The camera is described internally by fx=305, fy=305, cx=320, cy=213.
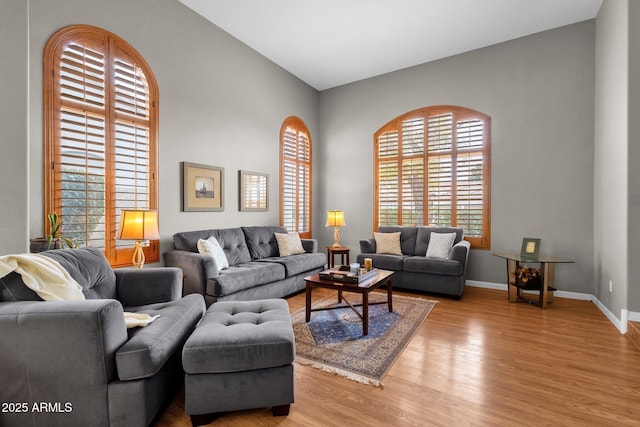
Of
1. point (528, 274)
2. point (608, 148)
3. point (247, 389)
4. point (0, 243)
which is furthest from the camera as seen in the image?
point (528, 274)

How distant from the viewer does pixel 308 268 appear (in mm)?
4305

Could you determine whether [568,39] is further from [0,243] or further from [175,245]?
[0,243]

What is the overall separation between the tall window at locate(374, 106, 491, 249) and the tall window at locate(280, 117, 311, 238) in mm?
1358

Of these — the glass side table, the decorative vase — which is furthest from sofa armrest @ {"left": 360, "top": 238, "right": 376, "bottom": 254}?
the decorative vase

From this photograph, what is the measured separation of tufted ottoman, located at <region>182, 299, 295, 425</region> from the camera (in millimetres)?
1623

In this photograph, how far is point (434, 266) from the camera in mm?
4023

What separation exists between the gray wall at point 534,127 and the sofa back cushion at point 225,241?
3.45 m

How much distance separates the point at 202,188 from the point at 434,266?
323 centimetres

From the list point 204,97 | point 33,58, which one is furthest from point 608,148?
point 33,58

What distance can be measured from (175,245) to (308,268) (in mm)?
1745

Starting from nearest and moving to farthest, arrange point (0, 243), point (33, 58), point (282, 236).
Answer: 1. point (0, 243)
2. point (33, 58)
3. point (282, 236)

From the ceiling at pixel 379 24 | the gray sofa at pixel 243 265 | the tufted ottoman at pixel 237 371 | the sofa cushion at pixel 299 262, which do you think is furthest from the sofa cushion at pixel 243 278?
the ceiling at pixel 379 24

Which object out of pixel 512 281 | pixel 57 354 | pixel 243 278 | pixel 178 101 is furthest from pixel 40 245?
pixel 512 281

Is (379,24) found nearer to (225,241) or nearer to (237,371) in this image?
(225,241)
